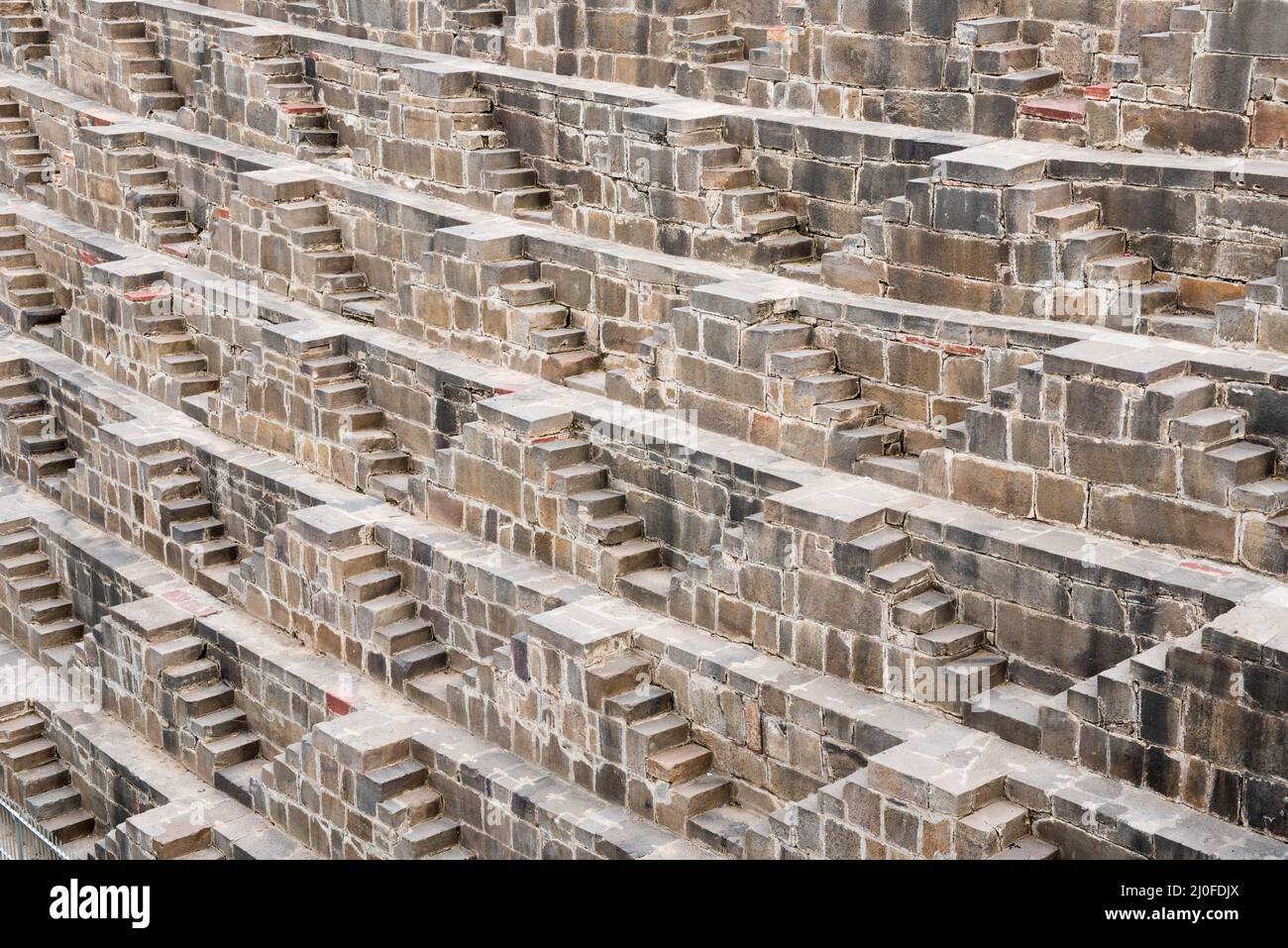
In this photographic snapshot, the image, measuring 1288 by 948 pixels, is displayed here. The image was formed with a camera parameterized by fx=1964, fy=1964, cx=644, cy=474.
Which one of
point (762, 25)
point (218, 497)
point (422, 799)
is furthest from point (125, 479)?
point (762, 25)

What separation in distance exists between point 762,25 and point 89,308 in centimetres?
747

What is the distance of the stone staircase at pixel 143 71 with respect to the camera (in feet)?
71.1

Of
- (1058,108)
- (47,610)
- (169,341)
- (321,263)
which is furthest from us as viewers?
(169,341)

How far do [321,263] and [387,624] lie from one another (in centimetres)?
421

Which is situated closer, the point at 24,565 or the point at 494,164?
the point at 494,164

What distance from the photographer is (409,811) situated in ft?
43.1

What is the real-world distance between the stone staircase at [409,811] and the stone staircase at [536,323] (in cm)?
355

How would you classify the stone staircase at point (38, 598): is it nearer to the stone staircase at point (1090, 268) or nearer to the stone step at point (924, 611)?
the stone step at point (924, 611)

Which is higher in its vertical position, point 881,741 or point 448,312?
point 448,312

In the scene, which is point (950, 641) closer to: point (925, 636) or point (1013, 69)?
point (925, 636)

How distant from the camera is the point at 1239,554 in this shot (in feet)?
35.2

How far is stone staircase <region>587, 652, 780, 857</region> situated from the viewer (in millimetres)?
12023

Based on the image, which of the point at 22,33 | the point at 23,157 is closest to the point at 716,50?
the point at 23,157

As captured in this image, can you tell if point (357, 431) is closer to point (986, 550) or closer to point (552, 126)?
point (552, 126)
